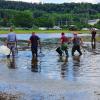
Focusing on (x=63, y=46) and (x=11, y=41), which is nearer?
(x=11, y=41)

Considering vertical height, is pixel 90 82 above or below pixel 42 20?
above

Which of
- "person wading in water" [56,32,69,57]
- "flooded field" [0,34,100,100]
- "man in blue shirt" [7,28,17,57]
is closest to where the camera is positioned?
"flooded field" [0,34,100,100]

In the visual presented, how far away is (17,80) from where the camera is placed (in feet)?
54.0

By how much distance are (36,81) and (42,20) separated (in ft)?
542

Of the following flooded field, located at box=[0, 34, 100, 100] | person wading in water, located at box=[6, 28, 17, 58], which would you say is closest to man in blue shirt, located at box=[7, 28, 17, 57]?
person wading in water, located at box=[6, 28, 17, 58]

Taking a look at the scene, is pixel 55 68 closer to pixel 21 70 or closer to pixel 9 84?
pixel 21 70

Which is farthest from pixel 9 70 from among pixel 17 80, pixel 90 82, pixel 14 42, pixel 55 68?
pixel 14 42

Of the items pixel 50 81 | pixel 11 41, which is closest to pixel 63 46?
pixel 11 41

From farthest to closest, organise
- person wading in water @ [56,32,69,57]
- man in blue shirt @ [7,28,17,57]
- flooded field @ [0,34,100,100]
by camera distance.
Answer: person wading in water @ [56,32,69,57], man in blue shirt @ [7,28,17,57], flooded field @ [0,34,100,100]

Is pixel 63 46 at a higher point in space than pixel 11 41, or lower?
lower

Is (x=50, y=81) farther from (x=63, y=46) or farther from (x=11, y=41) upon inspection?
(x=63, y=46)

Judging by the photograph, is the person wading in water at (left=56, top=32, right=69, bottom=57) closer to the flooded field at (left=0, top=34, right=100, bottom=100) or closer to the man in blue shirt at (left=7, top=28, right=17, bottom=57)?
the man in blue shirt at (left=7, top=28, right=17, bottom=57)

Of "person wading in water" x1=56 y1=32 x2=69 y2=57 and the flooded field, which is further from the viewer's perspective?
"person wading in water" x1=56 y1=32 x2=69 y2=57

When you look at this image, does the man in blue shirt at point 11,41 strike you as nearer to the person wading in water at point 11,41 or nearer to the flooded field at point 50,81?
the person wading in water at point 11,41
